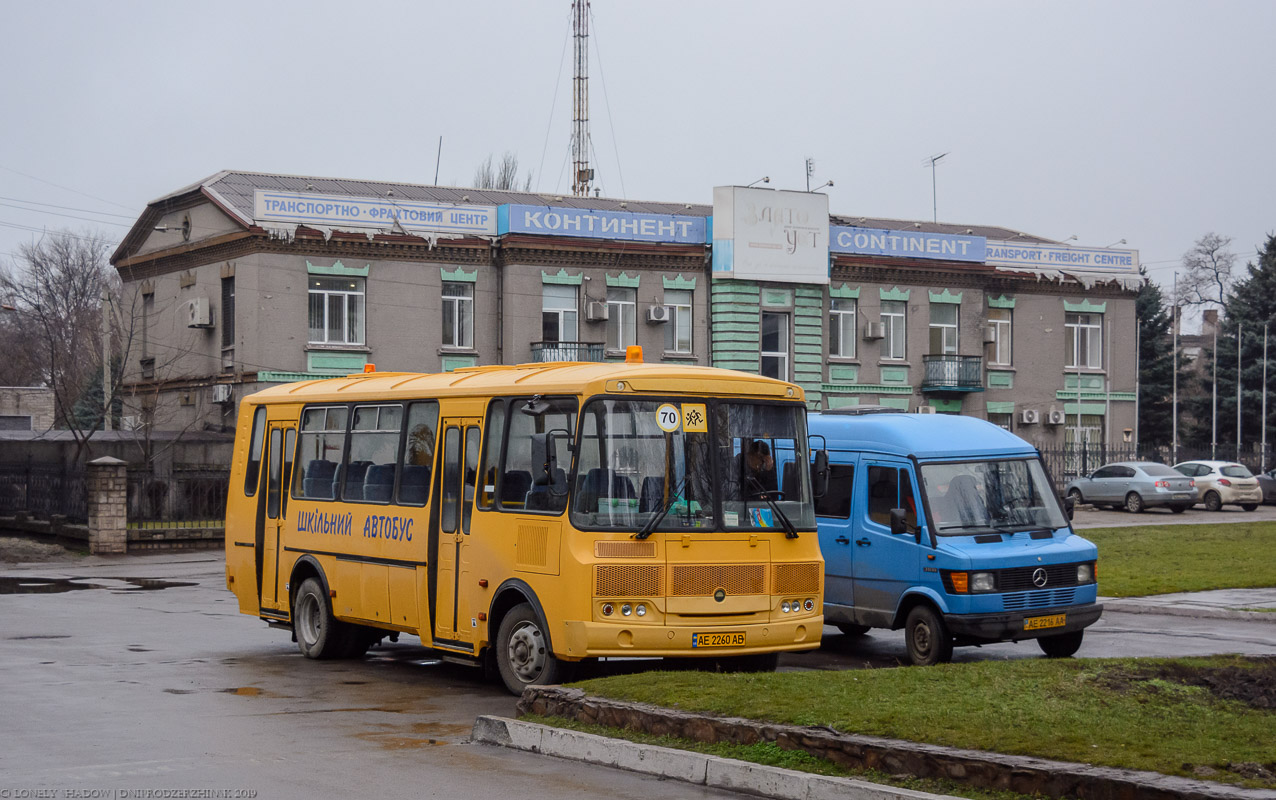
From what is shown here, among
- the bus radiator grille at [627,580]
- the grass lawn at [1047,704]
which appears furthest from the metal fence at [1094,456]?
the grass lawn at [1047,704]

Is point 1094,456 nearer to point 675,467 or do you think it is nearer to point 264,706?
point 675,467

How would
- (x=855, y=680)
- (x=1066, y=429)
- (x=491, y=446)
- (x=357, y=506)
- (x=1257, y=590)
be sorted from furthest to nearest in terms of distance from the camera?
(x=1066, y=429) < (x=1257, y=590) < (x=357, y=506) < (x=491, y=446) < (x=855, y=680)

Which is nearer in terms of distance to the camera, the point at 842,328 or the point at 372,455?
the point at 372,455

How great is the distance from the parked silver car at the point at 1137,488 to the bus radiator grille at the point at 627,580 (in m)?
33.1

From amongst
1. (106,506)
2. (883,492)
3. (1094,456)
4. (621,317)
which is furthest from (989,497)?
(1094,456)

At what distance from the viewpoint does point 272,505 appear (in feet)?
53.3

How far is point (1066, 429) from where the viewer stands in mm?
53594

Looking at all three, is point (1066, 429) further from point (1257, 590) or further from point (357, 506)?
point (357, 506)

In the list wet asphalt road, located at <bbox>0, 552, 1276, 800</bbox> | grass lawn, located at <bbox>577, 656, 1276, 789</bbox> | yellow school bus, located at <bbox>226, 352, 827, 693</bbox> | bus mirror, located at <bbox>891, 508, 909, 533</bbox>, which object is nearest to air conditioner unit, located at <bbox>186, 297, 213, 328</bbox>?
wet asphalt road, located at <bbox>0, 552, 1276, 800</bbox>

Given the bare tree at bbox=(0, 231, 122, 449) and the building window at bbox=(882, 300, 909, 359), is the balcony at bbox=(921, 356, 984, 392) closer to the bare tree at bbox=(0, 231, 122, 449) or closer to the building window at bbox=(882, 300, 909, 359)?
the building window at bbox=(882, 300, 909, 359)

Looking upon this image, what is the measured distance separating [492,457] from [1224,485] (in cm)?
3721

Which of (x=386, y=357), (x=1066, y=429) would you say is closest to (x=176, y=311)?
(x=386, y=357)

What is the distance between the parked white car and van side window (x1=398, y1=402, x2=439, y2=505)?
36057 millimetres

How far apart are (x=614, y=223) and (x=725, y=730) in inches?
1504
